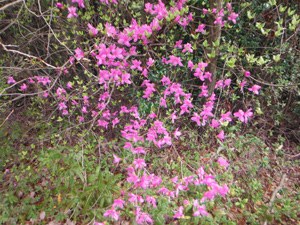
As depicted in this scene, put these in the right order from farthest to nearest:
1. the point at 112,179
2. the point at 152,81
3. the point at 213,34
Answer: the point at 152,81 → the point at 213,34 → the point at 112,179

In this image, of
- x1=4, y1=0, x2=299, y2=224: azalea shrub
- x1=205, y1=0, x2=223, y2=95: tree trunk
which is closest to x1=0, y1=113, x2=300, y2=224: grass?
x1=4, y1=0, x2=299, y2=224: azalea shrub

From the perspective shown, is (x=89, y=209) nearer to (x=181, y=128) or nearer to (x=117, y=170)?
(x=117, y=170)

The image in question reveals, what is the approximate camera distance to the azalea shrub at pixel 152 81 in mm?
1792

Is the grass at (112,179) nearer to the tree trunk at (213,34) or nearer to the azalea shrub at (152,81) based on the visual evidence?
the azalea shrub at (152,81)

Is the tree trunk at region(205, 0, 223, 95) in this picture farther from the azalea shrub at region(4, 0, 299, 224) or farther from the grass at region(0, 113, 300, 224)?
the grass at region(0, 113, 300, 224)

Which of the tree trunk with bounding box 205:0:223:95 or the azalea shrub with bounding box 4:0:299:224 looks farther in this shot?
the tree trunk with bounding box 205:0:223:95

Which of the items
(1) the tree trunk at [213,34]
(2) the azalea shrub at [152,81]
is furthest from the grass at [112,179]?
(1) the tree trunk at [213,34]

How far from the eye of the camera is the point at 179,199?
2115mm

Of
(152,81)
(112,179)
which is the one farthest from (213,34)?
(112,179)

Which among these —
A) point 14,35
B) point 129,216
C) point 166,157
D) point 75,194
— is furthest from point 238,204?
point 14,35

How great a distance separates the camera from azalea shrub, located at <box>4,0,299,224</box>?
1792 mm

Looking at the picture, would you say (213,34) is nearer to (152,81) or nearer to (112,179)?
(152,81)

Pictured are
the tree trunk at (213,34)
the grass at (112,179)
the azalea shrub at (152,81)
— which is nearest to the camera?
the azalea shrub at (152,81)

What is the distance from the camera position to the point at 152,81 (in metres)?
3.03
